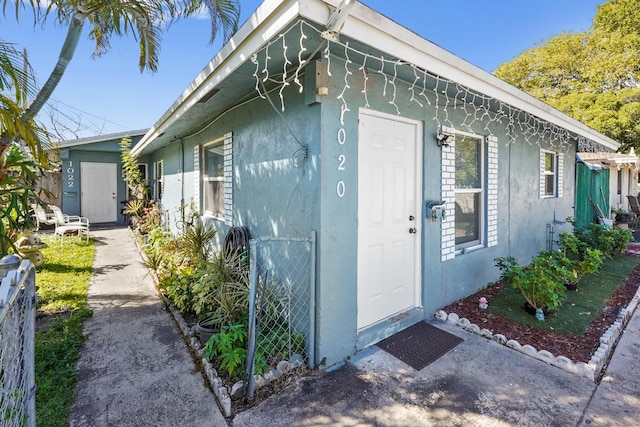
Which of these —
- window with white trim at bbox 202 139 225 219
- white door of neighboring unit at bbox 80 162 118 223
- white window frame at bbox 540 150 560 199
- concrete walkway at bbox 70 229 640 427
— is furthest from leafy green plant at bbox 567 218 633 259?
white door of neighboring unit at bbox 80 162 118 223

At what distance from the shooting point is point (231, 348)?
105 inches

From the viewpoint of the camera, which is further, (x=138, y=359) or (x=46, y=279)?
(x=46, y=279)

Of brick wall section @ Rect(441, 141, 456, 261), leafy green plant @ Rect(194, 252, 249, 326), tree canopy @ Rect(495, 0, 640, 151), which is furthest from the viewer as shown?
tree canopy @ Rect(495, 0, 640, 151)

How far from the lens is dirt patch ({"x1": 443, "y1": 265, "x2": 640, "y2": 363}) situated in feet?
10.2

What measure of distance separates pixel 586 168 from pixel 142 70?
34.2 ft

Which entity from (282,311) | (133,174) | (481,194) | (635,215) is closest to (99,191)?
(133,174)

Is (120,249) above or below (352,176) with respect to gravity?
below

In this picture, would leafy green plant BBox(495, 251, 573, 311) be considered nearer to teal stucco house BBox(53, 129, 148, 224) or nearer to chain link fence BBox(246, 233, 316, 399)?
chain link fence BBox(246, 233, 316, 399)

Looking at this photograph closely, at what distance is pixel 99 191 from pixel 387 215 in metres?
12.2

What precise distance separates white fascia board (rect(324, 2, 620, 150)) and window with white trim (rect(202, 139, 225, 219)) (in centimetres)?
337

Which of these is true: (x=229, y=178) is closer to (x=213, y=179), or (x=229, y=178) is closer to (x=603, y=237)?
(x=213, y=179)

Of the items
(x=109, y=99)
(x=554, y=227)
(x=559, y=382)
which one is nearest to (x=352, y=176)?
(x=559, y=382)

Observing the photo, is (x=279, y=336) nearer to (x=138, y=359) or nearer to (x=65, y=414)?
(x=138, y=359)

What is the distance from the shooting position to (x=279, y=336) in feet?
9.79
